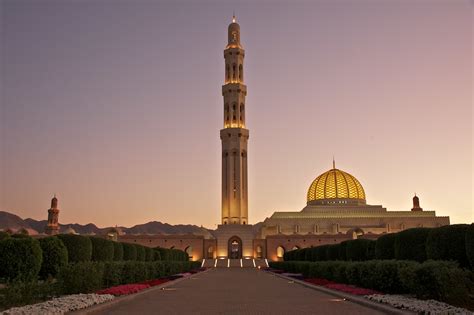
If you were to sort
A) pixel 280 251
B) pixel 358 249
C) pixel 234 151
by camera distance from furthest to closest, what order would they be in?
pixel 234 151 → pixel 280 251 → pixel 358 249

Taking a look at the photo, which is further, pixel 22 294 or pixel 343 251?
pixel 343 251

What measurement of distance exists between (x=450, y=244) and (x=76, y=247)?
39.8 feet

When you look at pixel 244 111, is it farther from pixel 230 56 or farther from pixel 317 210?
pixel 317 210

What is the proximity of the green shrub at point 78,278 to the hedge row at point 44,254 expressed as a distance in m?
0.73

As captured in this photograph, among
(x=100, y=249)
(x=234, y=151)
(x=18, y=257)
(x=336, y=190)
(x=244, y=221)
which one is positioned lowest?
(x=18, y=257)

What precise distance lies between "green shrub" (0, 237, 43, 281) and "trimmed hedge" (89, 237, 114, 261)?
5.69 meters

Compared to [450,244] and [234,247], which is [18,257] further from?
[234,247]

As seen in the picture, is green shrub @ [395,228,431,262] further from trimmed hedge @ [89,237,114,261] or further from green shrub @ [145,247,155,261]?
green shrub @ [145,247,155,261]

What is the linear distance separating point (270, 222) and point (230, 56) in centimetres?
2111

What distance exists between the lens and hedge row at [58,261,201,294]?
12453 mm

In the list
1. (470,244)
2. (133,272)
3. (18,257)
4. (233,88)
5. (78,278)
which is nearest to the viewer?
(470,244)

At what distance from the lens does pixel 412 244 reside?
1527 cm

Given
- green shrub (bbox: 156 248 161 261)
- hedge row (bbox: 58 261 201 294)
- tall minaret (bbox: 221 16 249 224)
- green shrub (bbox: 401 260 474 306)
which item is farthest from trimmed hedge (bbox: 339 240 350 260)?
tall minaret (bbox: 221 16 249 224)

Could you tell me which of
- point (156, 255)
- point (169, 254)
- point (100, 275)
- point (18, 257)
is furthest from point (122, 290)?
point (169, 254)
